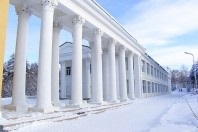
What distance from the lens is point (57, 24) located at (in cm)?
2150

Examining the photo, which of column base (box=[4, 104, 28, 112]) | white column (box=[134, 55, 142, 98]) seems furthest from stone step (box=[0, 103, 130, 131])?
white column (box=[134, 55, 142, 98])

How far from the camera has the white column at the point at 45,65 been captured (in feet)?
49.2

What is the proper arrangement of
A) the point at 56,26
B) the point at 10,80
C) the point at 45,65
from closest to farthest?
1. the point at 45,65
2. the point at 56,26
3. the point at 10,80

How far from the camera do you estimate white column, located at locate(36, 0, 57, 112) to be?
14992 millimetres

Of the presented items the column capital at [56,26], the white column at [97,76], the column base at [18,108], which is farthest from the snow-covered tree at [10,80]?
the column base at [18,108]

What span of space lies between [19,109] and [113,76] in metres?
13.2

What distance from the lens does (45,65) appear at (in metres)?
15.3

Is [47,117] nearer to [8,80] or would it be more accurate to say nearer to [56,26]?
[56,26]

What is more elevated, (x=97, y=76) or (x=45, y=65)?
(x=45, y=65)

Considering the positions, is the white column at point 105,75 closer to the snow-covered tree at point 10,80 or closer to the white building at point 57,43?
the white building at point 57,43

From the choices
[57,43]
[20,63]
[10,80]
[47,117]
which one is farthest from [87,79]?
[47,117]

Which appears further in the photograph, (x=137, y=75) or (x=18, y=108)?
(x=137, y=75)

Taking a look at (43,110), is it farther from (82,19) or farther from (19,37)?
(82,19)

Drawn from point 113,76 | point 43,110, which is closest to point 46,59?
point 43,110
